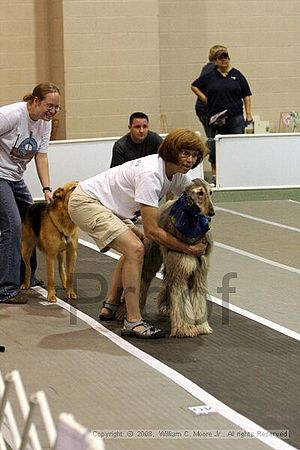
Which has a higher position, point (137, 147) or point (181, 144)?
point (181, 144)

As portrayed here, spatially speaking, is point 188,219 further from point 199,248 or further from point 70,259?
point 70,259

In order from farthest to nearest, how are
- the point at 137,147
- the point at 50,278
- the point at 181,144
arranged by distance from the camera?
1. the point at 137,147
2. the point at 50,278
3. the point at 181,144

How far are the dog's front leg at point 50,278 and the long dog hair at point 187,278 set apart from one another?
36.1 inches

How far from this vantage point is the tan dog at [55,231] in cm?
632

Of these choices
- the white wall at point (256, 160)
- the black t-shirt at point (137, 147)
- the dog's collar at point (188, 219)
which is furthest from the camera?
the white wall at point (256, 160)

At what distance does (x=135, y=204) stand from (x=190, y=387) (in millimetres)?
1305

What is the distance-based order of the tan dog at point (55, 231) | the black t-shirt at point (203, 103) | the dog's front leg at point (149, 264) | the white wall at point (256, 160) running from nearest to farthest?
the dog's front leg at point (149, 264), the tan dog at point (55, 231), the white wall at point (256, 160), the black t-shirt at point (203, 103)

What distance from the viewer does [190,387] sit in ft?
15.6

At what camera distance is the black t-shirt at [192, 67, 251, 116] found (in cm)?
1148

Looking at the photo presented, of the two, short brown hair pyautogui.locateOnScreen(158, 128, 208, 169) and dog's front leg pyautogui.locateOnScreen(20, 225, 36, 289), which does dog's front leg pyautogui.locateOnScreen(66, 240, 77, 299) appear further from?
short brown hair pyautogui.locateOnScreen(158, 128, 208, 169)

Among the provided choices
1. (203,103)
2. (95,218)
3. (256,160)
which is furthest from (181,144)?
(203,103)

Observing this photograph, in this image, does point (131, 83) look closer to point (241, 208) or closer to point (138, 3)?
point (138, 3)

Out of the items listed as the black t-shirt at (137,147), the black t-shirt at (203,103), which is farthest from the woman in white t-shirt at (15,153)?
the black t-shirt at (203,103)

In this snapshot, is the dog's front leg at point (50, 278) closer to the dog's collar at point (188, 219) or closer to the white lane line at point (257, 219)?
the dog's collar at point (188, 219)
